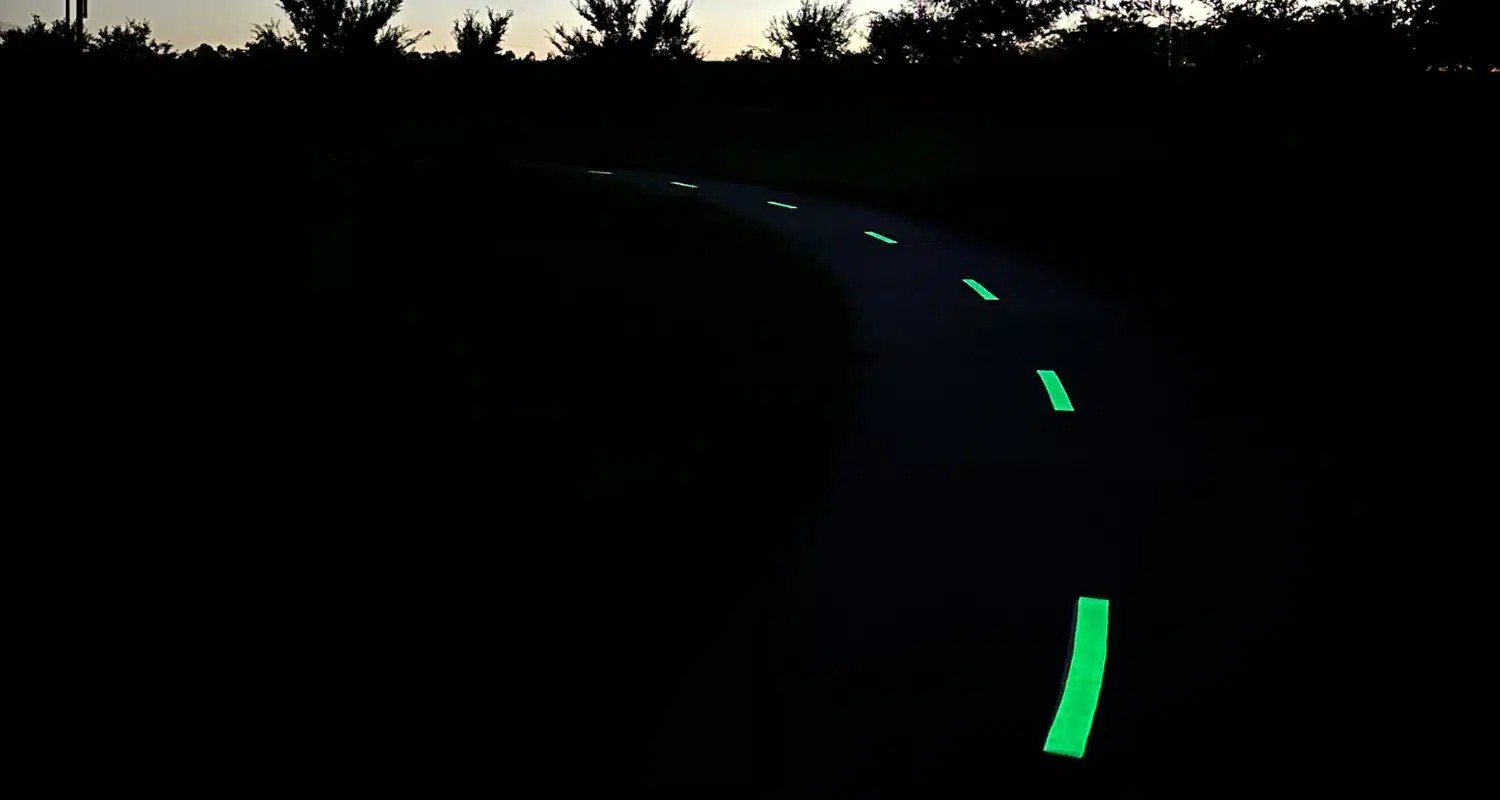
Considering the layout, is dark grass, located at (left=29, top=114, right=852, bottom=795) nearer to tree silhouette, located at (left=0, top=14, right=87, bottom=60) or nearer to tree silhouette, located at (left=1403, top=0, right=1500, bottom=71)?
tree silhouette, located at (left=0, top=14, right=87, bottom=60)

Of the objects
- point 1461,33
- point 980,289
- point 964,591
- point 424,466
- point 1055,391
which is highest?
point 1461,33

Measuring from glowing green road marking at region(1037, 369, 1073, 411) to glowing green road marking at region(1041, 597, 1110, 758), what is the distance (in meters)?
4.05

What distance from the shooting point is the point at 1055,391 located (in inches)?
411

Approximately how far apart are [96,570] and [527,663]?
2.52 metres

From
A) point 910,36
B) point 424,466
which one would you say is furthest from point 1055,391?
point 910,36

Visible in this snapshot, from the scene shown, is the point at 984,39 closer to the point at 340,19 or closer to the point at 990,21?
the point at 990,21

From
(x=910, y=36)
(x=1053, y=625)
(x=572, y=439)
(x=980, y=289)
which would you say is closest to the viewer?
(x=1053, y=625)

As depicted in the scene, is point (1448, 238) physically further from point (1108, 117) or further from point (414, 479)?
point (1108, 117)

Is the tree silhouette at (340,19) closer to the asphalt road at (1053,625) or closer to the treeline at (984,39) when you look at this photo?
the treeline at (984,39)

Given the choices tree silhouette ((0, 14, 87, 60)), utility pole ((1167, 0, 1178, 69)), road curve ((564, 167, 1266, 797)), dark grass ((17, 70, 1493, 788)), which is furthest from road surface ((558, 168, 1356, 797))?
utility pole ((1167, 0, 1178, 69))

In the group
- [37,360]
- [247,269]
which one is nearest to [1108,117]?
[247,269]

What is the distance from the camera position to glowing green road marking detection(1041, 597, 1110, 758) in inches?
185

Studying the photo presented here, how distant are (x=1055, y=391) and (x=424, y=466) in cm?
483

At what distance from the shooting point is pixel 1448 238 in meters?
18.3
